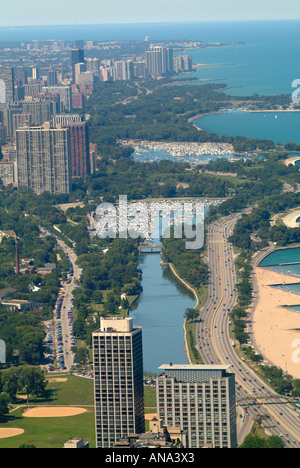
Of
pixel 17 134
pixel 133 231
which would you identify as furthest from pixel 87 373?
pixel 17 134

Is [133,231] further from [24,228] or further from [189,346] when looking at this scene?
[189,346]

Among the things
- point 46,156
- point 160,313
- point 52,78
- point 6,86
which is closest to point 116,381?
point 160,313

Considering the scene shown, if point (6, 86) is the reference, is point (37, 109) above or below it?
below

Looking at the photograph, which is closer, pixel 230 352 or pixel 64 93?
pixel 230 352

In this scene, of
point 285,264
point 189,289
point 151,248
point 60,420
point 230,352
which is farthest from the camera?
point 151,248

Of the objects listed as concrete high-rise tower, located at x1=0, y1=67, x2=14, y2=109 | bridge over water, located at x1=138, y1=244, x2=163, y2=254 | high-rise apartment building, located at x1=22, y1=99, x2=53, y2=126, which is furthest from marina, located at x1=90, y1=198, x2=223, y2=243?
concrete high-rise tower, located at x1=0, y1=67, x2=14, y2=109

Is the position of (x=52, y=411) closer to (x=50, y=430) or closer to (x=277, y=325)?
(x=50, y=430)
